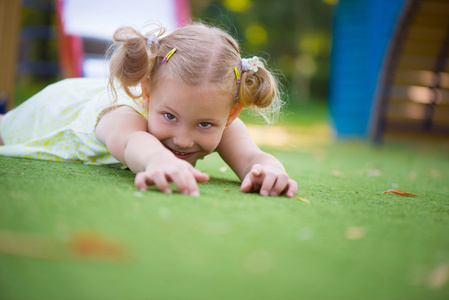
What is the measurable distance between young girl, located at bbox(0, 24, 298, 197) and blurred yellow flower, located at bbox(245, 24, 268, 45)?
19671mm

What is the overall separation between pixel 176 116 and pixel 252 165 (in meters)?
0.43

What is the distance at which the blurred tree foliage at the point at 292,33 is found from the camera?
67.4 ft

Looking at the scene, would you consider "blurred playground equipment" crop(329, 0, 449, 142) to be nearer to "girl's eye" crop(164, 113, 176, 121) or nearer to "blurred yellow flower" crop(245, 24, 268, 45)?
"girl's eye" crop(164, 113, 176, 121)

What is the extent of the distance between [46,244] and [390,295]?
70 cm

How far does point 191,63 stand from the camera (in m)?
1.84

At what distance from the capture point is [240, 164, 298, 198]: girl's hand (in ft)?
5.57

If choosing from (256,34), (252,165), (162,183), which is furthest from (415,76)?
(256,34)

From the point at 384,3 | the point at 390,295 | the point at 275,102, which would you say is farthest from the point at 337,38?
the point at 390,295

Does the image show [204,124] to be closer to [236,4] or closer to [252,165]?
[252,165]

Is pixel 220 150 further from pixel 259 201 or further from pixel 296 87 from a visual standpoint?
pixel 296 87

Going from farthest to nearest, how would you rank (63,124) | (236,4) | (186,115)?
(236,4), (63,124), (186,115)

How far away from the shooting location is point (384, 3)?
7195 millimetres

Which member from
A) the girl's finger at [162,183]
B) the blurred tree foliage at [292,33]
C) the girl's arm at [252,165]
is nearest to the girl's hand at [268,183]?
the girl's arm at [252,165]

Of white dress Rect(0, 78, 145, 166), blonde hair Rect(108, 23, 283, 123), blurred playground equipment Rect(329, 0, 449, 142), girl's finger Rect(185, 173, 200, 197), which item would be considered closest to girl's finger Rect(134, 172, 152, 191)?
girl's finger Rect(185, 173, 200, 197)
